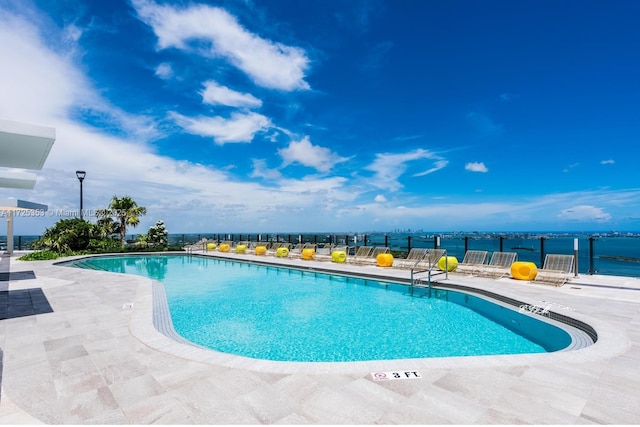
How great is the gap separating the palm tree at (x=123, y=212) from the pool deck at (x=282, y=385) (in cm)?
2122

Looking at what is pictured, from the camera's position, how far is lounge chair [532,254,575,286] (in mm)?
9006

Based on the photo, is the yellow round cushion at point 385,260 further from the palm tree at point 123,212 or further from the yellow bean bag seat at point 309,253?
the palm tree at point 123,212

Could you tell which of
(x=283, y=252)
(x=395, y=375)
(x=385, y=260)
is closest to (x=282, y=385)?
(x=395, y=375)

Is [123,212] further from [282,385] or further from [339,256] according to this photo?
[282,385]

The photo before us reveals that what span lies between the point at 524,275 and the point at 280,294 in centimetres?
751

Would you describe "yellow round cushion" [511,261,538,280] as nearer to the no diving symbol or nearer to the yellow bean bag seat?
the no diving symbol

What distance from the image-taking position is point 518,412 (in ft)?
8.83

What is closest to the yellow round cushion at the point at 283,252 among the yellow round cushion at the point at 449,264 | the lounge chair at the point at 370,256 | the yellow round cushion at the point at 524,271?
the lounge chair at the point at 370,256

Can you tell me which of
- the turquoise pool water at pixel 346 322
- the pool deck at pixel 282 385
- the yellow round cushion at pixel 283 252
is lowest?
the turquoise pool water at pixel 346 322

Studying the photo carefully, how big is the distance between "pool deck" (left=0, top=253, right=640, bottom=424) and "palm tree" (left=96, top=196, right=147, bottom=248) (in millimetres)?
21221

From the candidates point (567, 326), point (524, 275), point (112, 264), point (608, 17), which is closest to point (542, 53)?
point (608, 17)

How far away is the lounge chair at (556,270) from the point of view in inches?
355

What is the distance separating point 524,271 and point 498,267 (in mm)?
986

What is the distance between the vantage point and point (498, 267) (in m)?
10.5
